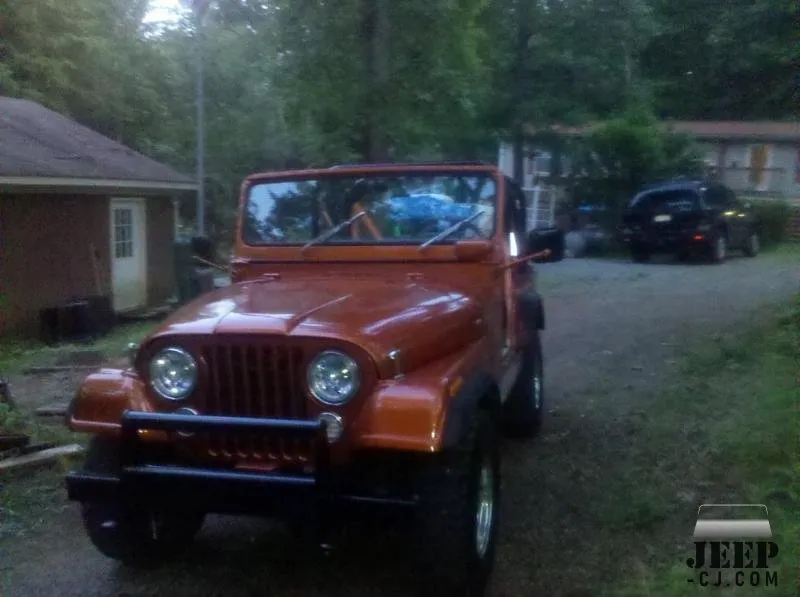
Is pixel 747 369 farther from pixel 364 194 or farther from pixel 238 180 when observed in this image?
pixel 238 180

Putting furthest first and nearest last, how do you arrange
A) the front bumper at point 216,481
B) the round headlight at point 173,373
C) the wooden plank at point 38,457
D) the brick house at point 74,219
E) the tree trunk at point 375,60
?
the brick house at point 74,219
the tree trunk at point 375,60
the wooden plank at point 38,457
the round headlight at point 173,373
the front bumper at point 216,481

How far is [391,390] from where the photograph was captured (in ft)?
12.6

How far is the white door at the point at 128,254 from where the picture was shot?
14922mm

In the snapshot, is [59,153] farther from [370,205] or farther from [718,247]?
[718,247]

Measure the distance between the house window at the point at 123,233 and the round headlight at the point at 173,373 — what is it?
1135cm

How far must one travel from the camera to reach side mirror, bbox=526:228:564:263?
19.3 feet

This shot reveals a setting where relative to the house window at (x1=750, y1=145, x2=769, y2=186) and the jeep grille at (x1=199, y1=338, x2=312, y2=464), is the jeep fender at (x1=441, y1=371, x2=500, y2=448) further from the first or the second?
the house window at (x1=750, y1=145, x2=769, y2=186)

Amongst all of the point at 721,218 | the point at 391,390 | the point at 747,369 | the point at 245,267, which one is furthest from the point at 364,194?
the point at 721,218

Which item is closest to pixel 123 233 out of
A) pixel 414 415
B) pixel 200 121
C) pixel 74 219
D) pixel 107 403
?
pixel 74 219

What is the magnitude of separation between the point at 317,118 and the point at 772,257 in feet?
39.2

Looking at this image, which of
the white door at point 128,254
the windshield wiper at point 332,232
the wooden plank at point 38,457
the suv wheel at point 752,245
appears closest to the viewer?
the windshield wiper at point 332,232

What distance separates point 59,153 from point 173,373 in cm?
1076

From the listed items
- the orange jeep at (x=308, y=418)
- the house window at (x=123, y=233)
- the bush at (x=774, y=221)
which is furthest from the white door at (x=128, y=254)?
the bush at (x=774, y=221)

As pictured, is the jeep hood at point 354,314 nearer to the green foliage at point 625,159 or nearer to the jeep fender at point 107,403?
the jeep fender at point 107,403
